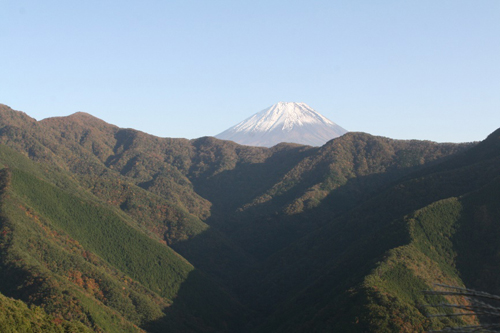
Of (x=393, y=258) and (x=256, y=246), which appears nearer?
(x=393, y=258)

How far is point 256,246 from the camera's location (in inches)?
5920

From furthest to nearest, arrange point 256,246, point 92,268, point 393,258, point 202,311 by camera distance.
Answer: point 256,246 → point 202,311 → point 92,268 → point 393,258

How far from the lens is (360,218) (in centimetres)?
11725

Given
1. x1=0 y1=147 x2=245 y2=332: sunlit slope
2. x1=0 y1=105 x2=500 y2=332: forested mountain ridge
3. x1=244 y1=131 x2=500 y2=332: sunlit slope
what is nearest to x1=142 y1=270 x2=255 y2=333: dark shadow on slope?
x1=0 y1=147 x2=245 y2=332: sunlit slope

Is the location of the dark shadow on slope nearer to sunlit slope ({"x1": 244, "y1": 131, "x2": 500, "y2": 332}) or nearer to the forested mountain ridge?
the forested mountain ridge

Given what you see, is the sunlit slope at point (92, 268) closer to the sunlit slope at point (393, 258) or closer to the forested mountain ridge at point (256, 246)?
the forested mountain ridge at point (256, 246)

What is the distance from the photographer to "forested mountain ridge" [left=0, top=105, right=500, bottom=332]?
70.9 metres

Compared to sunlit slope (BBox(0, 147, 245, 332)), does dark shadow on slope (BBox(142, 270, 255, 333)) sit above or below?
below

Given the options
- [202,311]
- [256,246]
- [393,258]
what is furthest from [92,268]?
[256,246]

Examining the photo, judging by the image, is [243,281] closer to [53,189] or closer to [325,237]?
[325,237]

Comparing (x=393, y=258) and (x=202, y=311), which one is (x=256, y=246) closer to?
(x=202, y=311)

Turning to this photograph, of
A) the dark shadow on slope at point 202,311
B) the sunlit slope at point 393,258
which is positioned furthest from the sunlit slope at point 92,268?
the sunlit slope at point 393,258

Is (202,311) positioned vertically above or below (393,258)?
below

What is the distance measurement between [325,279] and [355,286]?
1862 cm
